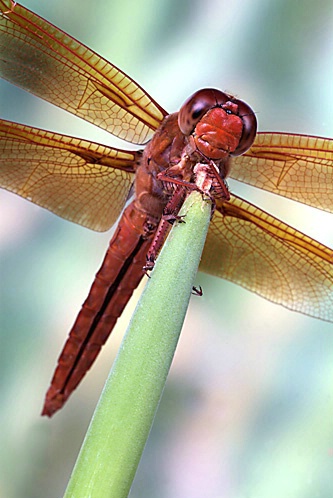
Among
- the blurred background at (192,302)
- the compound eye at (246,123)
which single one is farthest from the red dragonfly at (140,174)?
the blurred background at (192,302)

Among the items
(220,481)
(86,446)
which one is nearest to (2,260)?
(220,481)

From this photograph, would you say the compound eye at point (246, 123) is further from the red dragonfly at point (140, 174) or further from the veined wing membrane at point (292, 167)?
the veined wing membrane at point (292, 167)

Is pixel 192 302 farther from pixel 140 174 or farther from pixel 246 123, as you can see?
pixel 246 123

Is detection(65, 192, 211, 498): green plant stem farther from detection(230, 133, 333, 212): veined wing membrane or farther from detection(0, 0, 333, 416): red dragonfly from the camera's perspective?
detection(230, 133, 333, 212): veined wing membrane

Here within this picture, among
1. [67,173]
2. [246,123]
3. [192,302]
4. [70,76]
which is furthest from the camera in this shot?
[192,302]

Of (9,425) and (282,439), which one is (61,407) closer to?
(9,425)

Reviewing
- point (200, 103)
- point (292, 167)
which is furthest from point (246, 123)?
point (292, 167)

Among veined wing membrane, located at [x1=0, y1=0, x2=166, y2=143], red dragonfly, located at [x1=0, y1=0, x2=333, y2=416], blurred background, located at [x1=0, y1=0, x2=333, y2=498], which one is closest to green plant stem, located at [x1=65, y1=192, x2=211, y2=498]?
red dragonfly, located at [x1=0, y1=0, x2=333, y2=416]
